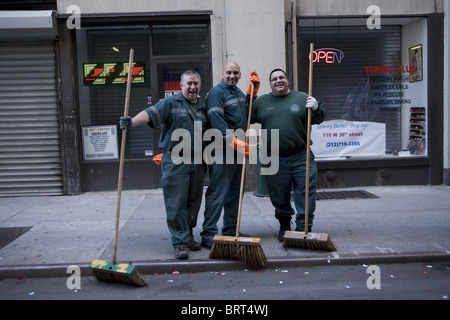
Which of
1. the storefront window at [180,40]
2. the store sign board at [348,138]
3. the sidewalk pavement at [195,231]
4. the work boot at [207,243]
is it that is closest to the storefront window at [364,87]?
the store sign board at [348,138]

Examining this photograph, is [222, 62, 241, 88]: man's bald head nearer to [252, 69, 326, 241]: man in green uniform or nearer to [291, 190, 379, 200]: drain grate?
[252, 69, 326, 241]: man in green uniform

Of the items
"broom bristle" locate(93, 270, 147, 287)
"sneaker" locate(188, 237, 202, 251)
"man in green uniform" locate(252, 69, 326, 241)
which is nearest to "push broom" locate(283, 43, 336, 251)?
"man in green uniform" locate(252, 69, 326, 241)

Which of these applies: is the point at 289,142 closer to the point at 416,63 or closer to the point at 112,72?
the point at 112,72

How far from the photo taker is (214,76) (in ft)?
29.9

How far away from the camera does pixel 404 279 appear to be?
4.90m

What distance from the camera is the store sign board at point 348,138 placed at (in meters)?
9.52

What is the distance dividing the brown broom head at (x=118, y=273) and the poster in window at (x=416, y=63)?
23.0 ft

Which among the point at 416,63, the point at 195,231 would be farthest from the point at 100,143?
the point at 416,63

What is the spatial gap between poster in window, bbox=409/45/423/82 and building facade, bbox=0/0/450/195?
0.03 m

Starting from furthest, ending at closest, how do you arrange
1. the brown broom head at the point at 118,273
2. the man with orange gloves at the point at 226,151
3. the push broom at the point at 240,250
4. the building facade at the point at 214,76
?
the building facade at the point at 214,76 < the man with orange gloves at the point at 226,151 < the push broom at the point at 240,250 < the brown broom head at the point at 118,273

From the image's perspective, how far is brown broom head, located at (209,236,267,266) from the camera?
5145mm

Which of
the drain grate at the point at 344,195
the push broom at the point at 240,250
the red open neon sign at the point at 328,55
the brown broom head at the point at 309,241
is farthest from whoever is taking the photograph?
the red open neon sign at the point at 328,55

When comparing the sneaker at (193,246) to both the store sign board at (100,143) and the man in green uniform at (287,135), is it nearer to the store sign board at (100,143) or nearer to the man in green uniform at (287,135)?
the man in green uniform at (287,135)
